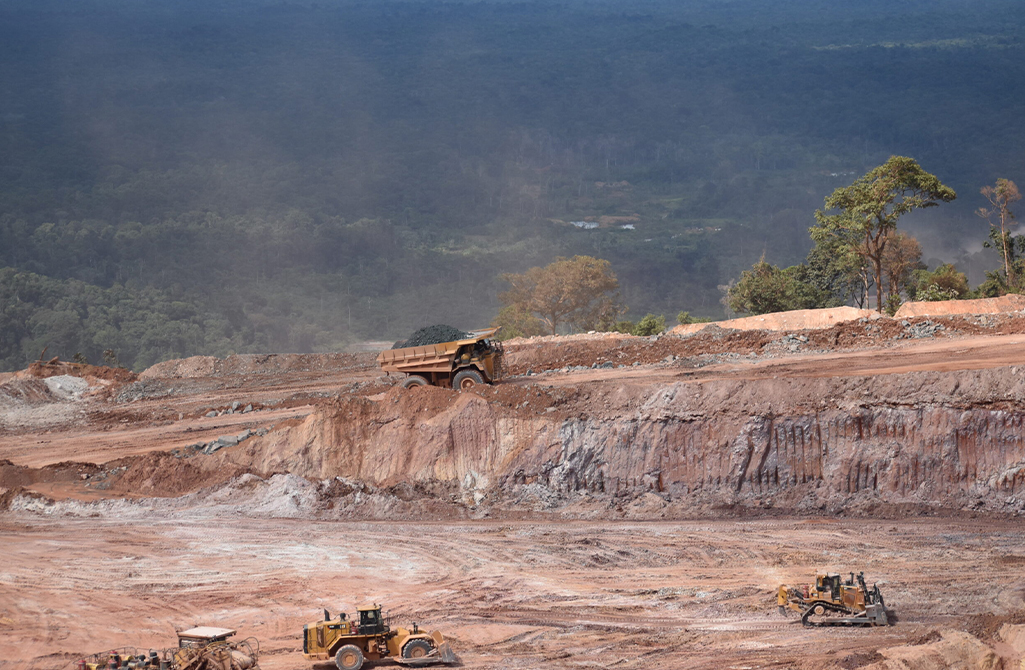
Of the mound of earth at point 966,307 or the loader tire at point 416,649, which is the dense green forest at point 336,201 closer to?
the mound of earth at point 966,307

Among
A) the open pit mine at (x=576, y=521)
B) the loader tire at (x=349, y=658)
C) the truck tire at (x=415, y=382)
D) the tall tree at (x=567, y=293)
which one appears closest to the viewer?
the loader tire at (x=349, y=658)

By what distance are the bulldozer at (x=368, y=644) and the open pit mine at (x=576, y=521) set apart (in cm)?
68

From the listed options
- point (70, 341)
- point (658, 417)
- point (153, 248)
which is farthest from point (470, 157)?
point (658, 417)

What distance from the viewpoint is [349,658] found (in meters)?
15.1

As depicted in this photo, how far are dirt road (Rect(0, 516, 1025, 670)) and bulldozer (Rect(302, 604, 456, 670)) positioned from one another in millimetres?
547

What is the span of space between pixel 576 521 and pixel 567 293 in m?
46.7

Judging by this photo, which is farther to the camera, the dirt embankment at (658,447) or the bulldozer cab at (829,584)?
the dirt embankment at (658,447)

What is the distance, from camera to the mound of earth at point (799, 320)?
4138 centimetres

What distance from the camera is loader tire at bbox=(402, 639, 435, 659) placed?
15.2 metres

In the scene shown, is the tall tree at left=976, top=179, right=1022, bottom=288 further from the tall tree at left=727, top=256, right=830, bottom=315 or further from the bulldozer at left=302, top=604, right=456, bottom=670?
the bulldozer at left=302, top=604, right=456, bottom=670

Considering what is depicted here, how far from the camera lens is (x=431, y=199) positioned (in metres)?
166

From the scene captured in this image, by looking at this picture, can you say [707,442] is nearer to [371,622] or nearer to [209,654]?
[371,622]

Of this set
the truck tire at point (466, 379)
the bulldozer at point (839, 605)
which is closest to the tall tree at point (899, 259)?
the truck tire at point (466, 379)

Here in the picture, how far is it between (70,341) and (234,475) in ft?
234
